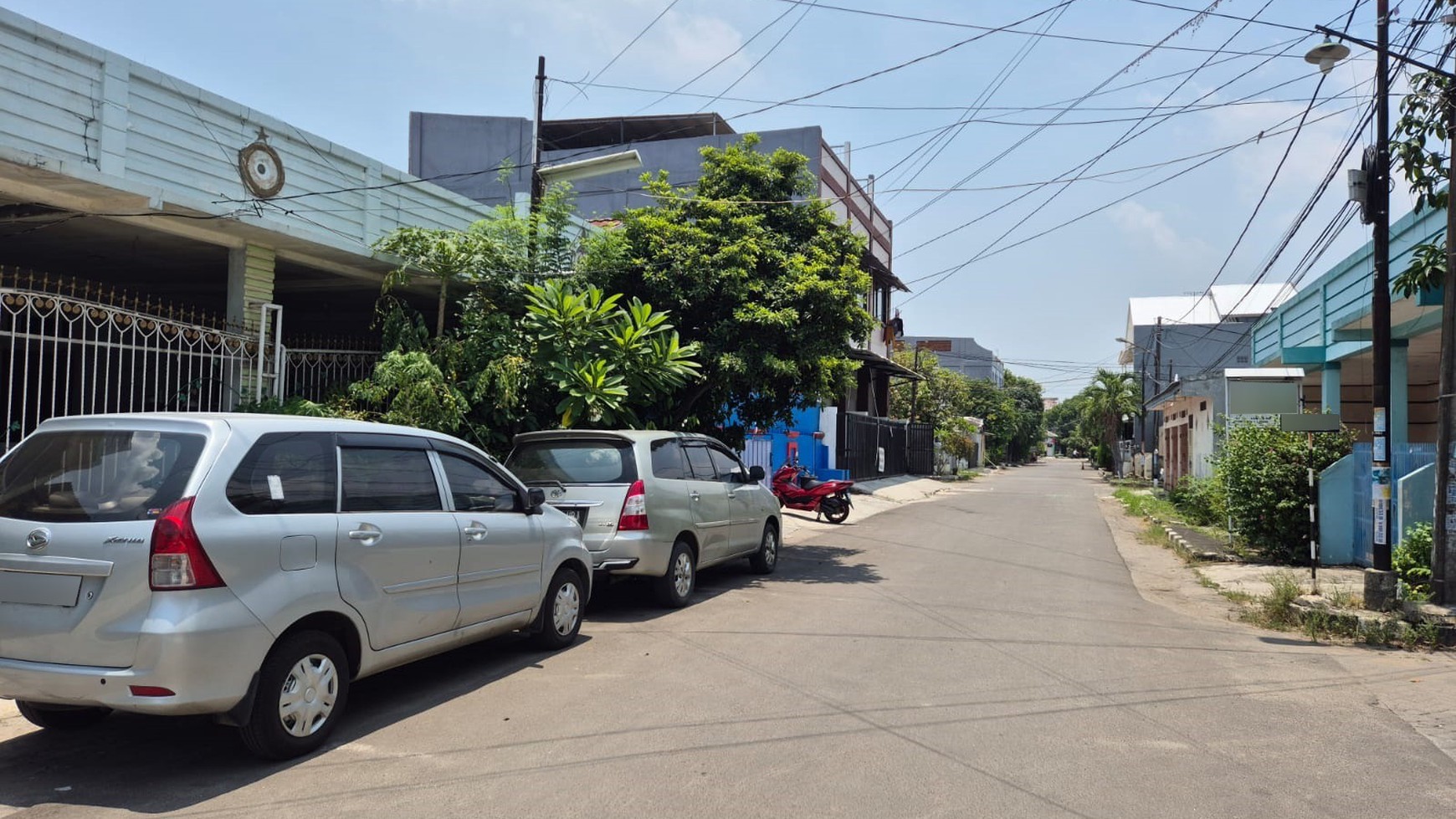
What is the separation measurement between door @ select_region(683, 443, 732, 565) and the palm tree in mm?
50610

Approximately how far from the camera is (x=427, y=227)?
1320 centimetres

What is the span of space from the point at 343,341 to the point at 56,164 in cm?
531

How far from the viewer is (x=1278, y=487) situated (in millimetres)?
13297

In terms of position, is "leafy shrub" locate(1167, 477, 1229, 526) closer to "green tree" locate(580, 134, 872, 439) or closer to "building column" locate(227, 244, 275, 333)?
"green tree" locate(580, 134, 872, 439)

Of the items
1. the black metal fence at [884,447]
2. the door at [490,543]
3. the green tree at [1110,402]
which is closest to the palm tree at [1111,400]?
the green tree at [1110,402]

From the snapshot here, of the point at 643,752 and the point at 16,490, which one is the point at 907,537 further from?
the point at 16,490

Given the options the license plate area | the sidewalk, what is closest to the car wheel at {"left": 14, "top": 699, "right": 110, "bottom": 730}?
the license plate area

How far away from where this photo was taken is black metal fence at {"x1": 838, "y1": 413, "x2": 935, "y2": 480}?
31.5 metres

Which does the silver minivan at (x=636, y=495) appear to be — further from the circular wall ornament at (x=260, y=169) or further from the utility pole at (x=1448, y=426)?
the utility pole at (x=1448, y=426)

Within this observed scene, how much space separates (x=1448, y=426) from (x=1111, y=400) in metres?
55.6

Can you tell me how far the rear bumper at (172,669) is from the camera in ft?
13.8

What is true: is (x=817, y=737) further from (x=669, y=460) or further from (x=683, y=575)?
(x=669, y=460)

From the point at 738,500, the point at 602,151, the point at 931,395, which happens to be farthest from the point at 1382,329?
the point at 931,395

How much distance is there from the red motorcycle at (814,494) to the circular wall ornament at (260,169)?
36.5ft
